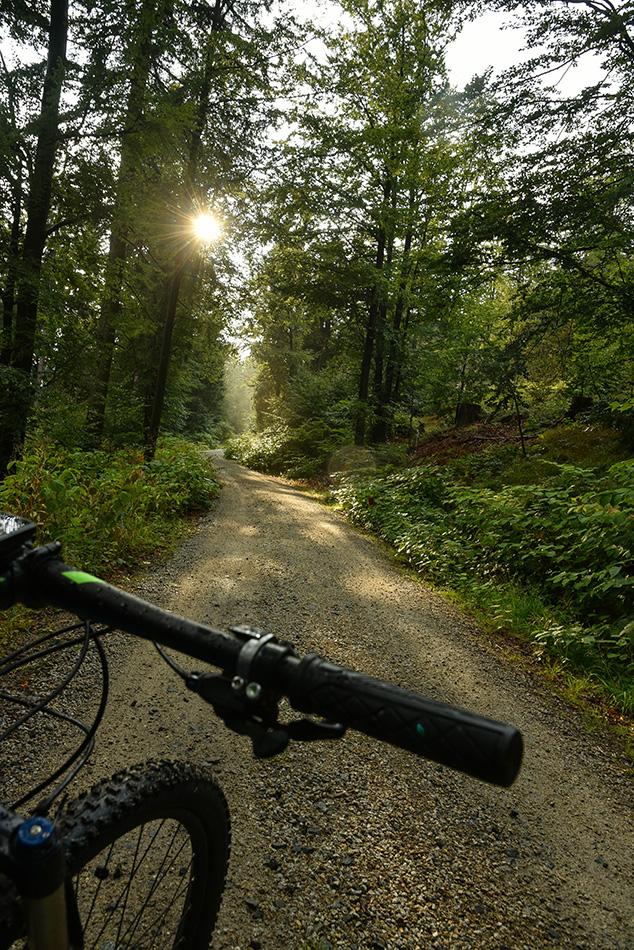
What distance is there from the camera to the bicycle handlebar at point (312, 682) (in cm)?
56

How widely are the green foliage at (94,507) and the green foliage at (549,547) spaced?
439 cm

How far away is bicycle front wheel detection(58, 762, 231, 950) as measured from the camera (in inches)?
40.9

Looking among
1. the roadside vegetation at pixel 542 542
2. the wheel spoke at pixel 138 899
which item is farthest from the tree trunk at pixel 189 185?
the wheel spoke at pixel 138 899

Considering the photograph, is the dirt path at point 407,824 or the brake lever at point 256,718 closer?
the brake lever at point 256,718

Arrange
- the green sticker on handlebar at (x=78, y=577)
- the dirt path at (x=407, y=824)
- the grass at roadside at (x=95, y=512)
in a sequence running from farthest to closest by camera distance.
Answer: the grass at roadside at (x=95, y=512) < the dirt path at (x=407, y=824) < the green sticker on handlebar at (x=78, y=577)

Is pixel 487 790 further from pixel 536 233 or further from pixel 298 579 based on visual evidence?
pixel 536 233

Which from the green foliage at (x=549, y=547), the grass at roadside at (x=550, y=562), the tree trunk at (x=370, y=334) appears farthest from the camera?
the tree trunk at (x=370, y=334)

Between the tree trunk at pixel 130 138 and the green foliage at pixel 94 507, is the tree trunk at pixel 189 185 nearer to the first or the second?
the tree trunk at pixel 130 138

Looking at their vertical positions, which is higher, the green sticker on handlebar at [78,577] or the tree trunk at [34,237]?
the tree trunk at [34,237]

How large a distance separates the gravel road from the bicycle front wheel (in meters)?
0.37

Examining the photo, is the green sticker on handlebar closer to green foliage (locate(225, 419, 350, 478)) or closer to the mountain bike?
the mountain bike

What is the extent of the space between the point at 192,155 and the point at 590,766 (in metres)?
14.1

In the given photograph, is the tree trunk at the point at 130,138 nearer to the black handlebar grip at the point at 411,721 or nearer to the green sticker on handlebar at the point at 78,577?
the green sticker on handlebar at the point at 78,577

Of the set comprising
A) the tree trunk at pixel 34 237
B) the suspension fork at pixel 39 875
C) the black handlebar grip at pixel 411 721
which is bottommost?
the suspension fork at pixel 39 875
